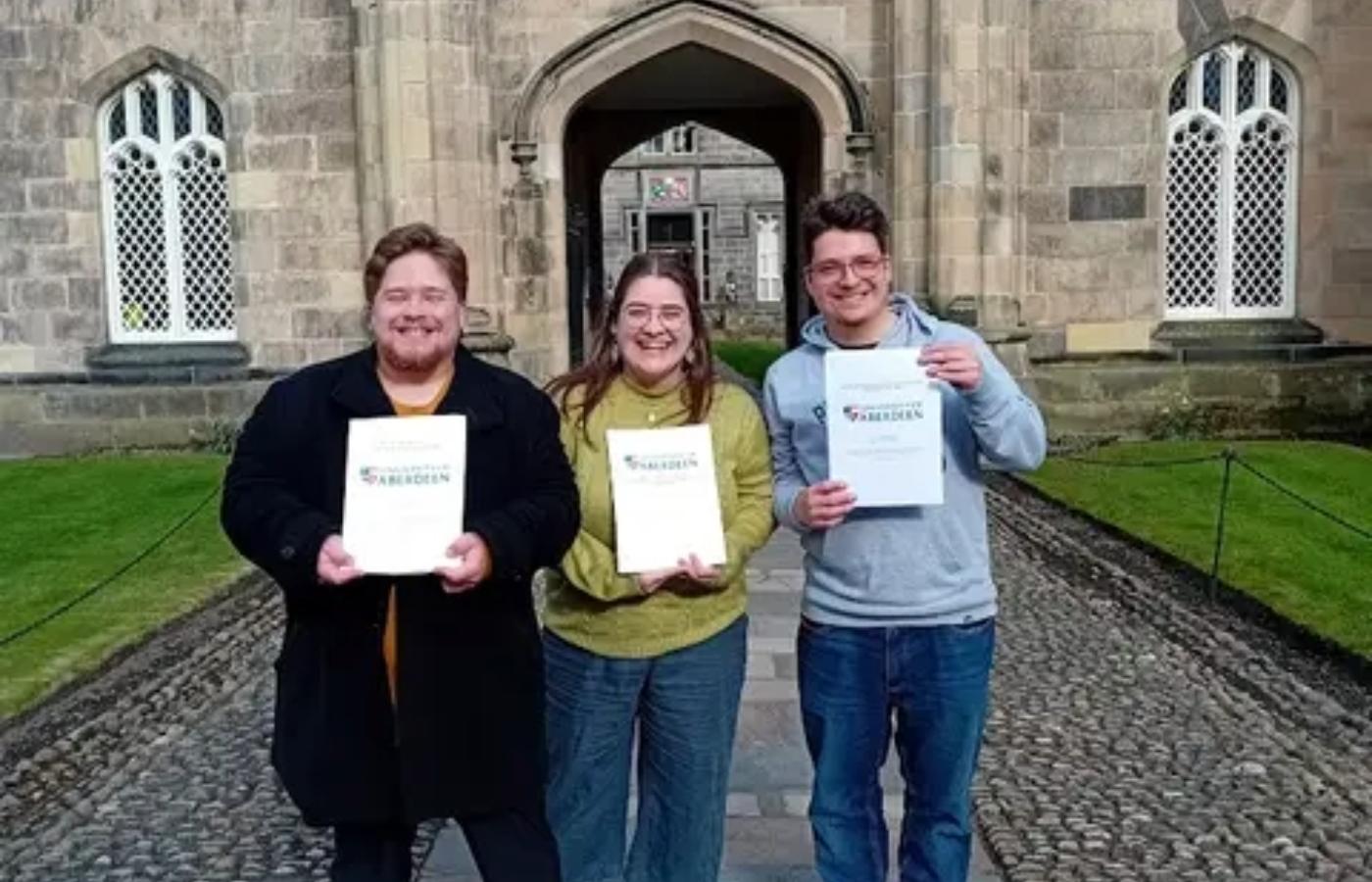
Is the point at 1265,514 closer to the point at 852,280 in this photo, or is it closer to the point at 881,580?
the point at 881,580

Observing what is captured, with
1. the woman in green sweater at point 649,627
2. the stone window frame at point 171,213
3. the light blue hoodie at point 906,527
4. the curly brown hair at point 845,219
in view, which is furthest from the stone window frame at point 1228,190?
the woman in green sweater at point 649,627

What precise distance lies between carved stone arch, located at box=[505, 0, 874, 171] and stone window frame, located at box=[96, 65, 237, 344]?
117 inches

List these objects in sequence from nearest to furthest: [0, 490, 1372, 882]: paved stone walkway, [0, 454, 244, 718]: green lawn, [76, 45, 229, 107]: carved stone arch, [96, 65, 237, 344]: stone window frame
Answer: [0, 490, 1372, 882]: paved stone walkway, [0, 454, 244, 718]: green lawn, [76, 45, 229, 107]: carved stone arch, [96, 65, 237, 344]: stone window frame

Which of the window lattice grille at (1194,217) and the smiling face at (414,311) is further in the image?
the window lattice grille at (1194,217)

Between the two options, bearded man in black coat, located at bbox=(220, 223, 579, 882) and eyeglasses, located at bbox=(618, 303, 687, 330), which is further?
eyeglasses, located at bbox=(618, 303, 687, 330)

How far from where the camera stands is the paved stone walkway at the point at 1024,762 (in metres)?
4.47

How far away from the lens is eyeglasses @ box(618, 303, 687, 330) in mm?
3227

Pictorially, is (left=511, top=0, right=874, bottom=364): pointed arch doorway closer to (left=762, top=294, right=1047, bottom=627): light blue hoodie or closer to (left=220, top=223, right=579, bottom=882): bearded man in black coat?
(left=762, top=294, right=1047, bottom=627): light blue hoodie

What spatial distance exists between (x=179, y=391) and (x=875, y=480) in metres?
11.7

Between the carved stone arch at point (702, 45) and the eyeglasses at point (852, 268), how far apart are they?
10.1 m

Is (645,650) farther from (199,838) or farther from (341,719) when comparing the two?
(199,838)

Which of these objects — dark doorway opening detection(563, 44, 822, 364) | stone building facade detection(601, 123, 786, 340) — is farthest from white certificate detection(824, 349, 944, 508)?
stone building facade detection(601, 123, 786, 340)

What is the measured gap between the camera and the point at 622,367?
3.34 meters

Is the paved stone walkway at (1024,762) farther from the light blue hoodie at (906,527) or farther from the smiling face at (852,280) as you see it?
the smiling face at (852,280)
